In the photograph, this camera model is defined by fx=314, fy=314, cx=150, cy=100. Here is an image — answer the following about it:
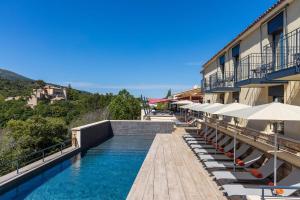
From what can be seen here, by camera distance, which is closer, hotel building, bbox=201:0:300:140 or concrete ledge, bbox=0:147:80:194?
hotel building, bbox=201:0:300:140

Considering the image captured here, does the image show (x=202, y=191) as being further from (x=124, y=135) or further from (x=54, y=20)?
(x=54, y=20)

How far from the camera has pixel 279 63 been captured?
10.8m

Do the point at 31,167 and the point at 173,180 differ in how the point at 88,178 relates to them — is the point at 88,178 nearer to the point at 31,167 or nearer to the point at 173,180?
the point at 31,167

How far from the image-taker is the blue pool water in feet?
34.5

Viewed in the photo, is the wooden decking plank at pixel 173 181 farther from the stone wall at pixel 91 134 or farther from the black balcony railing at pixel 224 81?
the stone wall at pixel 91 134

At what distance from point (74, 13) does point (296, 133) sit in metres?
29.3

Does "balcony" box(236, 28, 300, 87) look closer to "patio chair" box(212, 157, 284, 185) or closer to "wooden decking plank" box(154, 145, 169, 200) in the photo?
"patio chair" box(212, 157, 284, 185)

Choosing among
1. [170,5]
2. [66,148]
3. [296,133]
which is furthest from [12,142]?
[170,5]

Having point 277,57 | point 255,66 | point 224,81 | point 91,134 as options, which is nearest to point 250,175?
point 277,57

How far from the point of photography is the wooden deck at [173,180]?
302 inches

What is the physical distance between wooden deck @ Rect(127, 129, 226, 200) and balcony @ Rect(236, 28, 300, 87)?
11.5 ft

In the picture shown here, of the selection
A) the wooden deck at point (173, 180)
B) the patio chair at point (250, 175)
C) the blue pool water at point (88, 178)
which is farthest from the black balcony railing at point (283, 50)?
the blue pool water at point (88, 178)

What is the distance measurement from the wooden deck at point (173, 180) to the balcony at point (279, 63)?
138 inches

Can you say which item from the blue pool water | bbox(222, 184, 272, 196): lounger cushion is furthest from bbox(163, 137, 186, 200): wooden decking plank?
the blue pool water
